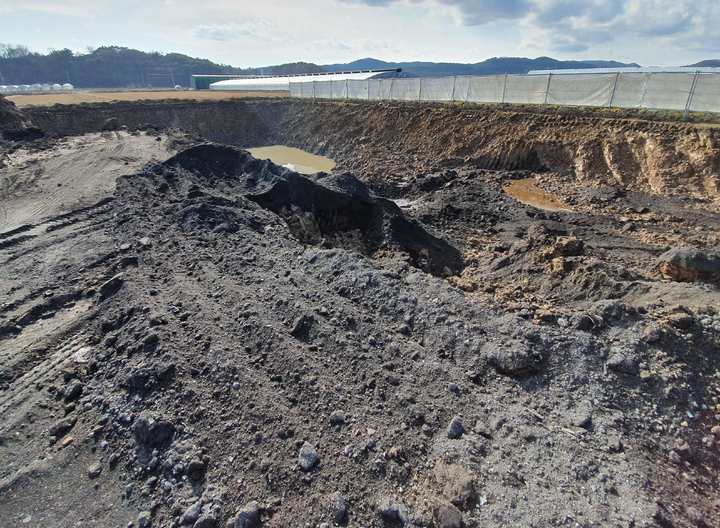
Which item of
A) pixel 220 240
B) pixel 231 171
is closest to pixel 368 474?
pixel 220 240

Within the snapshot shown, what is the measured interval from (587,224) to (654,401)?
27.4 ft

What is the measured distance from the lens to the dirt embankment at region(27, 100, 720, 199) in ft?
46.5

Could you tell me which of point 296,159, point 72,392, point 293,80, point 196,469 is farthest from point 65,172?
point 293,80

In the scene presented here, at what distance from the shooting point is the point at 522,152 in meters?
17.8

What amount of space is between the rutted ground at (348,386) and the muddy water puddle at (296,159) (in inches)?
578

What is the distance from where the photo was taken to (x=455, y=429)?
4207 mm

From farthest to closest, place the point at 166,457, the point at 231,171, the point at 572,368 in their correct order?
the point at 231,171 → the point at 572,368 → the point at 166,457

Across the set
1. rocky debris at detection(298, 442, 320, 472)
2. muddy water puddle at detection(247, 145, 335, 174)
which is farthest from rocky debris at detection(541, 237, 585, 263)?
muddy water puddle at detection(247, 145, 335, 174)

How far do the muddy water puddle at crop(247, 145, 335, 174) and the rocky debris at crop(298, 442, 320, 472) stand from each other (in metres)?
19.1

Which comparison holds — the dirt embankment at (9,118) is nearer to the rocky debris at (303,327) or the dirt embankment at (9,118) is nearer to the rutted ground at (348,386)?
the rutted ground at (348,386)

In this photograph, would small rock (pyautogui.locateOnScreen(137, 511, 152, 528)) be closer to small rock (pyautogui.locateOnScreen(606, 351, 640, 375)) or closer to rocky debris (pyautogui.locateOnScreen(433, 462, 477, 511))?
rocky debris (pyautogui.locateOnScreen(433, 462, 477, 511))

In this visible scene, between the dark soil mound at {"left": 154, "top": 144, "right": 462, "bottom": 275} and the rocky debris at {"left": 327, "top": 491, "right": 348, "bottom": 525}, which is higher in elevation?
the dark soil mound at {"left": 154, "top": 144, "right": 462, "bottom": 275}

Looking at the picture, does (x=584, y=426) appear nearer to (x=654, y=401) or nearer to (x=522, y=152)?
(x=654, y=401)

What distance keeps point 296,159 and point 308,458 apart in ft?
79.2
